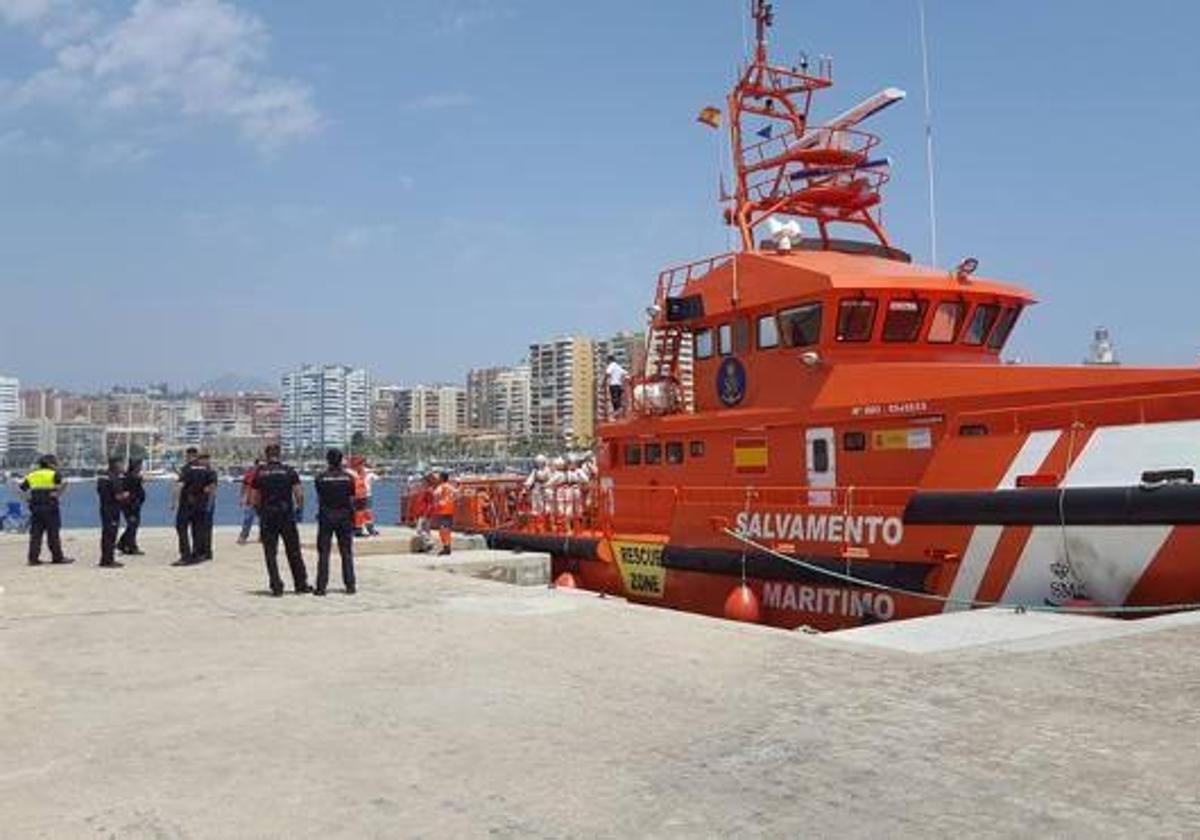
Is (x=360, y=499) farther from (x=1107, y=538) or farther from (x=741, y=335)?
(x=1107, y=538)

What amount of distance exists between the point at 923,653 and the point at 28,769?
4.76 m

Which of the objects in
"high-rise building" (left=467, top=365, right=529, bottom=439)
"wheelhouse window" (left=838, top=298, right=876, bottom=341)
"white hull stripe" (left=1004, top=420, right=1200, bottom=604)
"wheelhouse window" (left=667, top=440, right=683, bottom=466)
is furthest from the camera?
"high-rise building" (left=467, top=365, right=529, bottom=439)

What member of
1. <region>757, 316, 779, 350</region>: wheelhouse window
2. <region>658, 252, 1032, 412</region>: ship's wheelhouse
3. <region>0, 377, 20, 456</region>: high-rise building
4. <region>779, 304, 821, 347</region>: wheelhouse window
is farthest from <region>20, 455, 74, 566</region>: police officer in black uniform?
<region>0, 377, 20, 456</region>: high-rise building

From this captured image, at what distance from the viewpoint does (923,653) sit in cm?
658

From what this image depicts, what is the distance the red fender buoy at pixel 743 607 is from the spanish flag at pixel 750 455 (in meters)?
1.39

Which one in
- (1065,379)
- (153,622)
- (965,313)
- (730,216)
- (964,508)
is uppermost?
(730,216)

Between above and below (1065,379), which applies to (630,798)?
below

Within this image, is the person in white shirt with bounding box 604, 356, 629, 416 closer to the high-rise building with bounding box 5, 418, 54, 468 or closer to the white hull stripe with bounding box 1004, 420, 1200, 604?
the white hull stripe with bounding box 1004, 420, 1200, 604

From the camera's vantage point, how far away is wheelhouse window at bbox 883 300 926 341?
454 inches

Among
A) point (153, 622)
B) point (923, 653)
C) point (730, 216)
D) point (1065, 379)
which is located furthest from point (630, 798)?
point (730, 216)

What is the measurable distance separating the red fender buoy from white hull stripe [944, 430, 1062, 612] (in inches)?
90.2

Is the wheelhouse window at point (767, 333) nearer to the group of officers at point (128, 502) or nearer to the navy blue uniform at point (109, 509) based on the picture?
the group of officers at point (128, 502)

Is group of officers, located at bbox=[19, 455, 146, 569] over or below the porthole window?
below

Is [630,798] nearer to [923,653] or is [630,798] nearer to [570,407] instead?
[923,653]
